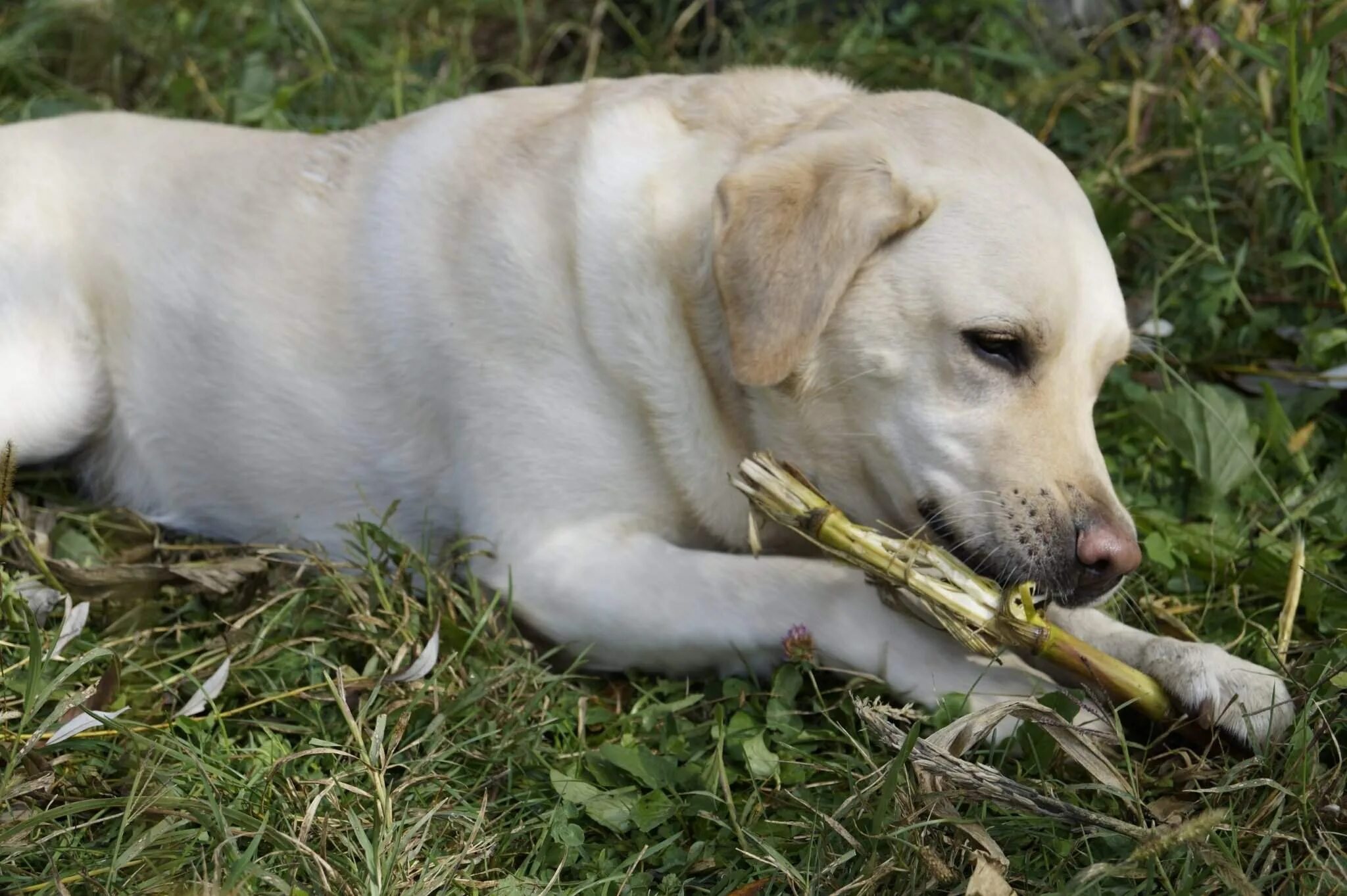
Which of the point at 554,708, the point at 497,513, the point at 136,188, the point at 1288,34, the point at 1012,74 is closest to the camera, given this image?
the point at 554,708

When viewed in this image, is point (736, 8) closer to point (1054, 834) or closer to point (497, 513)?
point (497, 513)

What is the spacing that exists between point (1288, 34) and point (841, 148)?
130 centimetres

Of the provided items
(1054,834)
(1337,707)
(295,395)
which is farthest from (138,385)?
(1337,707)

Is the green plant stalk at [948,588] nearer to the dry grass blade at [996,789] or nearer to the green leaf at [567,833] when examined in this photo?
the dry grass blade at [996,789]

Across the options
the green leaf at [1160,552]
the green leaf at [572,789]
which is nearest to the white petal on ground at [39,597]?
the green leaf at [572,789]

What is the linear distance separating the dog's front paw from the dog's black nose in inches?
8.0

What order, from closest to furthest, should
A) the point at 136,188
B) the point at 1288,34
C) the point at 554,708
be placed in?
the point at 554,708
the point at 1288,34
the point at 136,188

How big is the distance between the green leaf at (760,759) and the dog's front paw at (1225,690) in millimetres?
777

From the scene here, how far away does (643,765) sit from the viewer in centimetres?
264

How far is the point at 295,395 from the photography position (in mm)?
3385

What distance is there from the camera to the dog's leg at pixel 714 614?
2.76 meters

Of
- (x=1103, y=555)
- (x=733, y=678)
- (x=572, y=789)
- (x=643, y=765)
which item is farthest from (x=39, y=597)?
(x=1103, y=555)

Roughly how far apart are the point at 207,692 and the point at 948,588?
150cm

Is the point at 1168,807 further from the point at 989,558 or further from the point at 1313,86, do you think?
the point at 1313,86
